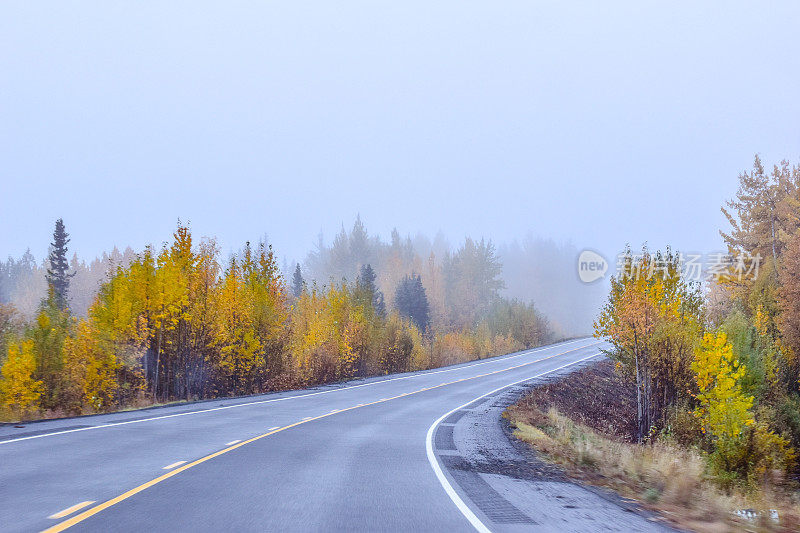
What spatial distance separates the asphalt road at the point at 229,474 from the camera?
18.9 ft

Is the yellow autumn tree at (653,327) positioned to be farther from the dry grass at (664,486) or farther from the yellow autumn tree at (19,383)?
the yellow autumn tree at (19,383)

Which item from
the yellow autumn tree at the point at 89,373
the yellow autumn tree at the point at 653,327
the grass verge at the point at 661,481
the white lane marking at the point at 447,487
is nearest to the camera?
the white lane marking at the point at 447,487

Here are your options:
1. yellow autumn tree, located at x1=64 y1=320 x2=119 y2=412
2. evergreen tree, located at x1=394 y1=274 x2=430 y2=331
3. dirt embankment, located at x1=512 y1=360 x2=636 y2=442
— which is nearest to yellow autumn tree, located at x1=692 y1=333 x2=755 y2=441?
dirt embankment, located at x1=512 y1=360 x2=636 y2=442

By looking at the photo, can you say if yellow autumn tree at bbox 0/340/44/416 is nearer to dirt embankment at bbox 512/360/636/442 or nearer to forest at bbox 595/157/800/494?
dirt embankment at bbox 512/360/636/442

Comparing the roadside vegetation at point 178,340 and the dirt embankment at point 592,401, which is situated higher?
the roadside vegetation at point 178,340

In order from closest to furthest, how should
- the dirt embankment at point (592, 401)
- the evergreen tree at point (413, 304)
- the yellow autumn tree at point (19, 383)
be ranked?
the yellow autumn tree at point (19, 383), the dirt embankment at point (592, 401), the evergreen tree at point (413, 304)

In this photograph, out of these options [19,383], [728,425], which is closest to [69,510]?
[19,383]

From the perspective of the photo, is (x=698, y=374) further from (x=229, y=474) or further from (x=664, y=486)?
(x=229, y=474)

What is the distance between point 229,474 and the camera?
8000mm

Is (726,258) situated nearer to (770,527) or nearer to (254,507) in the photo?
(770,527)

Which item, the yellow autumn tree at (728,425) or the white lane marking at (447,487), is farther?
the yellow autumn tree at (728,425)

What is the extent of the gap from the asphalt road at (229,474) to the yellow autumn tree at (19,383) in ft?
22.8

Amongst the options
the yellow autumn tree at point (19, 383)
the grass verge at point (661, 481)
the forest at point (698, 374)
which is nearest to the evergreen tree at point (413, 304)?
the forest at point (698, 374)

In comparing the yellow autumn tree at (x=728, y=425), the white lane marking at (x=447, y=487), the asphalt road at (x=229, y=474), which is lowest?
the yellow autumn tree at (x=728, y=425)
